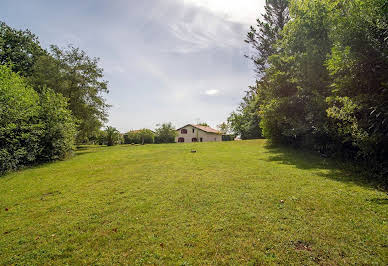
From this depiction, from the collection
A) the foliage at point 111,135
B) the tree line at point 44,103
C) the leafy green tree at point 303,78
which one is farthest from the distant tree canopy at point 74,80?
the leafy green tree at point 303,78

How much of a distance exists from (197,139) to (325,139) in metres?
36.1

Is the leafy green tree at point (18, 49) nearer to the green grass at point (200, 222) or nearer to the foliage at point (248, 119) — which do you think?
the green grass at point (200, 222)

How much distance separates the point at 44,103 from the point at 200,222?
14.4 metres

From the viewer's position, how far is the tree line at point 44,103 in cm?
977

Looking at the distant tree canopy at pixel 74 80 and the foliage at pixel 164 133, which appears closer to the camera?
the distant tree canopy at pixel 74 80

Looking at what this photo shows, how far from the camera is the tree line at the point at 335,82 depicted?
6.18 meters

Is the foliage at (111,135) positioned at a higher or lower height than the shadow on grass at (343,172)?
higher

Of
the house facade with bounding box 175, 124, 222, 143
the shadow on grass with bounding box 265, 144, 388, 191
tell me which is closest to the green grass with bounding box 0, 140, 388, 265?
the shadow on grass with bounding box 265, 144, 388, 191

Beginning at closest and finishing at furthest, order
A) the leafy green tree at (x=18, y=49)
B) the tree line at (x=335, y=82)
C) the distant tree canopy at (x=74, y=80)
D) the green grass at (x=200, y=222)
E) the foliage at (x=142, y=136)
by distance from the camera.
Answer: the green grass at (x=200, y=222) → the tree line at (x=335, y=82) → the distant tree canopy at (x=74, y=80) → the leafy green tree at (x=18, y=49) → the foliage at (x=142, y=136)

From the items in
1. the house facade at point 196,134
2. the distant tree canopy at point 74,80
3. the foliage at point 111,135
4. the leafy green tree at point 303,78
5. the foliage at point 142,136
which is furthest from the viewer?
the house facade at point 196,134

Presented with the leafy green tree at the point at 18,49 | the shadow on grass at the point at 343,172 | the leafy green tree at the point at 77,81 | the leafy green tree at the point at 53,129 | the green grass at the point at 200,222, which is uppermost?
the leafy green tree at the point at 18,49

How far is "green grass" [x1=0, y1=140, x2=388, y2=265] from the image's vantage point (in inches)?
107

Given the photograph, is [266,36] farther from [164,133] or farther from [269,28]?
[164,133]

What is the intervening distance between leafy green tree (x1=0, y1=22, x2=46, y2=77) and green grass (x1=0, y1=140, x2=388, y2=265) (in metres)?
27.3
